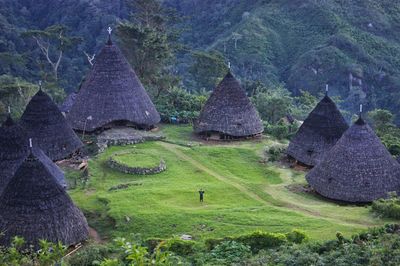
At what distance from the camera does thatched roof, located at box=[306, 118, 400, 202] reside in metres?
23.2

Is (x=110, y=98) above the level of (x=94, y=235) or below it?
above

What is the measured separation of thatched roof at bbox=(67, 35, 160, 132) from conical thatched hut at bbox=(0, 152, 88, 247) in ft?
38.2

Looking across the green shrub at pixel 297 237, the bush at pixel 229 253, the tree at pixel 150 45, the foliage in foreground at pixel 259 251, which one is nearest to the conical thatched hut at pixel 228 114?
the tree at pixel 150 45

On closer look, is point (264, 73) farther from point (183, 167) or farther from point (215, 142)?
point (183, 167)

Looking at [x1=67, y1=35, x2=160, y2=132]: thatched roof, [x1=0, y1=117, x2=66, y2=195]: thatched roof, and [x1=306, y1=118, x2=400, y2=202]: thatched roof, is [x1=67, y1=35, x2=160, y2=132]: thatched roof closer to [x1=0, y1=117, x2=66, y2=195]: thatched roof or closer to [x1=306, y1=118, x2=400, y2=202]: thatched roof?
[x1=0, y1=117, x2=66, y2=195]: thatched roof

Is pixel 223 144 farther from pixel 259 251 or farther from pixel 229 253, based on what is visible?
pixel 229 253

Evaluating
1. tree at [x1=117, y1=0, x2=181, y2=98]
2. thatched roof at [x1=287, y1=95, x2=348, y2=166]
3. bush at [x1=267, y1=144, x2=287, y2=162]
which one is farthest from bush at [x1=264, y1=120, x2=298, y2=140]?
tree at [x1=117, y1=0, x2=181, y2=98]

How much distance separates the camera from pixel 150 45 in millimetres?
43469

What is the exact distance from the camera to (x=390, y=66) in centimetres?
6225

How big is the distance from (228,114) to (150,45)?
1417cm

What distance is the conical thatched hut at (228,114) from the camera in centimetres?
3148

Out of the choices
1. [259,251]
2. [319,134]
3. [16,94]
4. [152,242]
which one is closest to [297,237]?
[259,251]

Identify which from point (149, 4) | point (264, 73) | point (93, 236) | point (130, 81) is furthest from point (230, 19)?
point (93, 236)

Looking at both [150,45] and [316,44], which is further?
[316,44]
